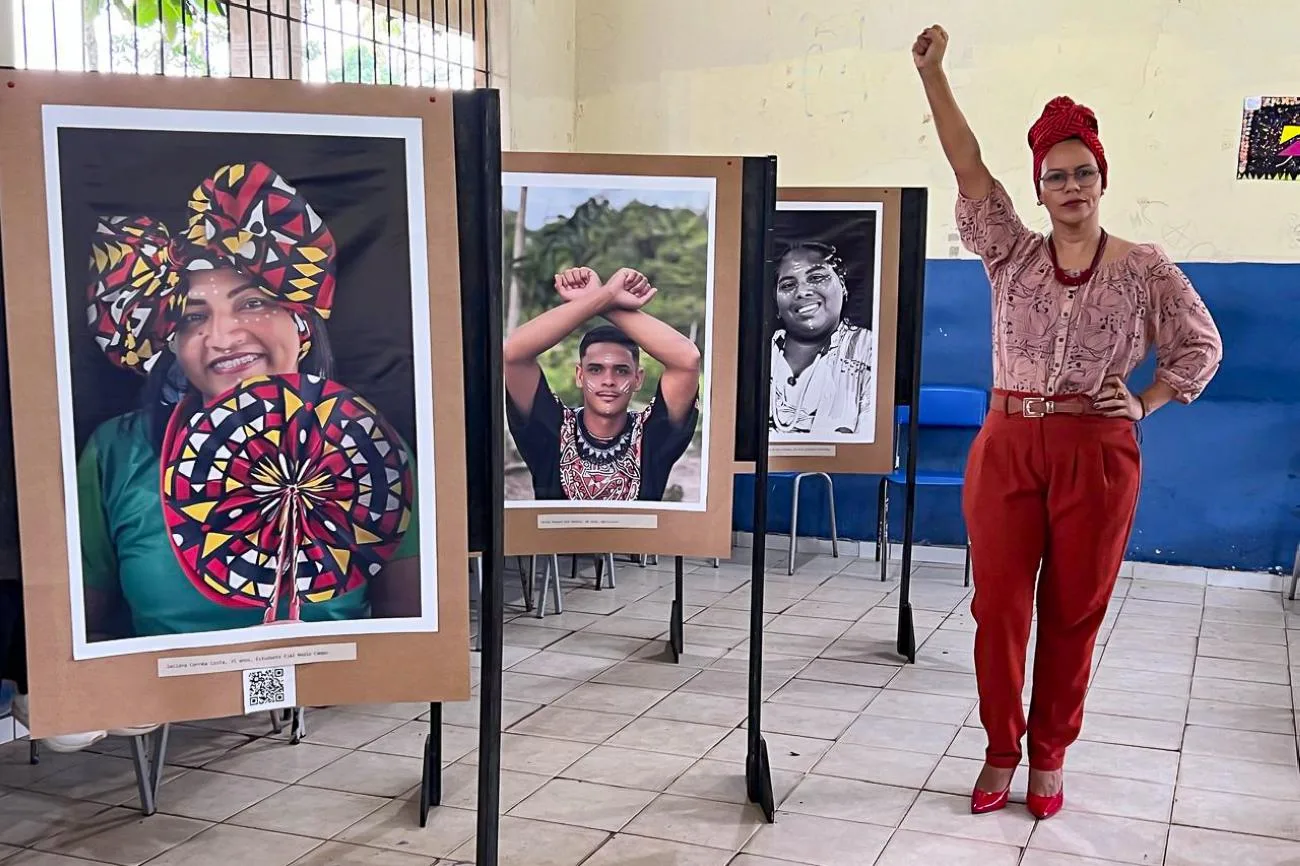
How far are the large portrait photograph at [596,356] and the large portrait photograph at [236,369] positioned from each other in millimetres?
1248

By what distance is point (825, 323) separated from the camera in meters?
4.41

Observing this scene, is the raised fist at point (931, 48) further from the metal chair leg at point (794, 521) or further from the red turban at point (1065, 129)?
the metal chair leg at point (794, 521)

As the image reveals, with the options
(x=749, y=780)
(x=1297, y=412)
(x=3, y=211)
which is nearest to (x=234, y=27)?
(x=3, y=211)

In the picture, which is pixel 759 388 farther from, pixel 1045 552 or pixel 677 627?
pixel 677 627

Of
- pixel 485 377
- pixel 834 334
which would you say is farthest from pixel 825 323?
pixel 485 377

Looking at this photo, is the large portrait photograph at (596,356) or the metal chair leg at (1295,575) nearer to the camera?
the large portrait photograph at (596,356)

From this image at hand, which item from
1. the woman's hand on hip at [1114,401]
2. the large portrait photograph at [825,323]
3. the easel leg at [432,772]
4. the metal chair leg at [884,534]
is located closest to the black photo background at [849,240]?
the large portrait photograph at [825,323]

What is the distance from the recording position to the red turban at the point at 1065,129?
2.69 meters

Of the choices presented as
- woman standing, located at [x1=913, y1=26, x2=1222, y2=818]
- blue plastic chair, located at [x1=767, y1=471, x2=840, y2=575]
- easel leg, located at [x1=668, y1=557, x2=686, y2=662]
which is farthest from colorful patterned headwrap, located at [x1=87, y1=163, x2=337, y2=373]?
blue plastic chair, located at [x1=767, y1=471, x2=840, y2=575]

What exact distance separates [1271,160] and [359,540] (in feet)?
14.9

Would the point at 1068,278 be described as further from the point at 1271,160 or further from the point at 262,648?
the point at 1271,160

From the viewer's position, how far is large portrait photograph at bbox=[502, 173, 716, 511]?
3.19m

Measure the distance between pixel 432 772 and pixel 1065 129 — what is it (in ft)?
6.53

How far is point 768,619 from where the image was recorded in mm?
4738
